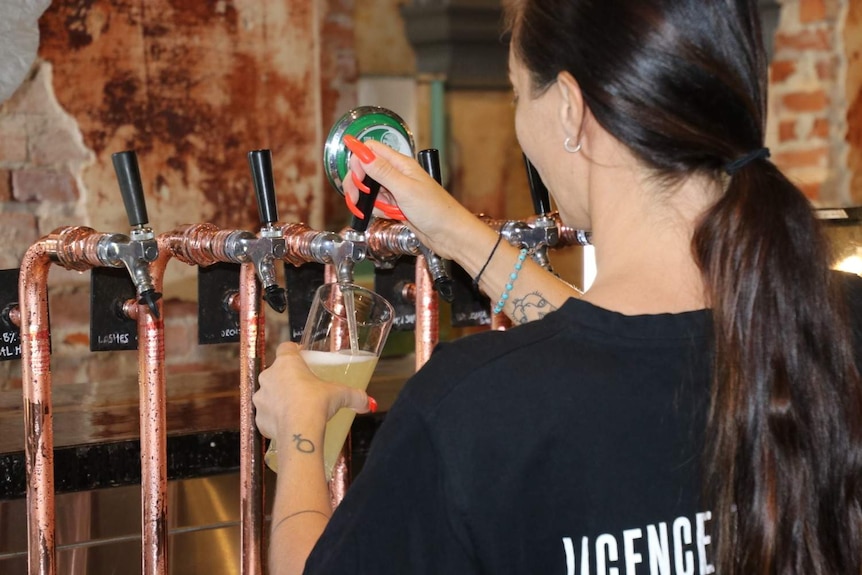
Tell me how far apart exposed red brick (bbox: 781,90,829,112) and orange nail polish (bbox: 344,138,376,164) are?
224 cm

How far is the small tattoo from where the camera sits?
91cm

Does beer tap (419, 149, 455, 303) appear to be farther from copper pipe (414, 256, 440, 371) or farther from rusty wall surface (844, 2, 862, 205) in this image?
rusty wall surface (844, 2, 862, 205)

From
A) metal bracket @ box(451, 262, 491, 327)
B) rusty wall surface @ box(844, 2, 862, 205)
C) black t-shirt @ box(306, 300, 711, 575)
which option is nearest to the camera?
black t-shirt @ box(306, 300, 711, 575)

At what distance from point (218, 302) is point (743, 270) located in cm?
75

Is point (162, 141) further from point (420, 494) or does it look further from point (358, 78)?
point (420, 494)

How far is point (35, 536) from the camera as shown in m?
1.20

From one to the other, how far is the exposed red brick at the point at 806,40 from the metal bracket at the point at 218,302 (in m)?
2.27

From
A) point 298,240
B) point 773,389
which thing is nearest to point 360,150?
point 298,240

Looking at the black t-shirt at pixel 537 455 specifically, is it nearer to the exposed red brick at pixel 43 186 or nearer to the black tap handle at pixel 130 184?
the black tap handle at pixel 130 184

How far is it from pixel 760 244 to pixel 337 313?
1.45 ft

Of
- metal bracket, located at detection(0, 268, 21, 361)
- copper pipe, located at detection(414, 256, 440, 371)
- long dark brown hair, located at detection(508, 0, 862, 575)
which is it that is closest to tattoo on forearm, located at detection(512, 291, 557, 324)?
copper pipe, located at detection(414, 256, 440, 371)

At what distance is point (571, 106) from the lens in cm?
83

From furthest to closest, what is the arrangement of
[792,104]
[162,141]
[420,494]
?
[792,104] → [162,141] → [420,494]

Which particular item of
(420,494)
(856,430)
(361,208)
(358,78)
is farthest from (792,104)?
(420,494)
